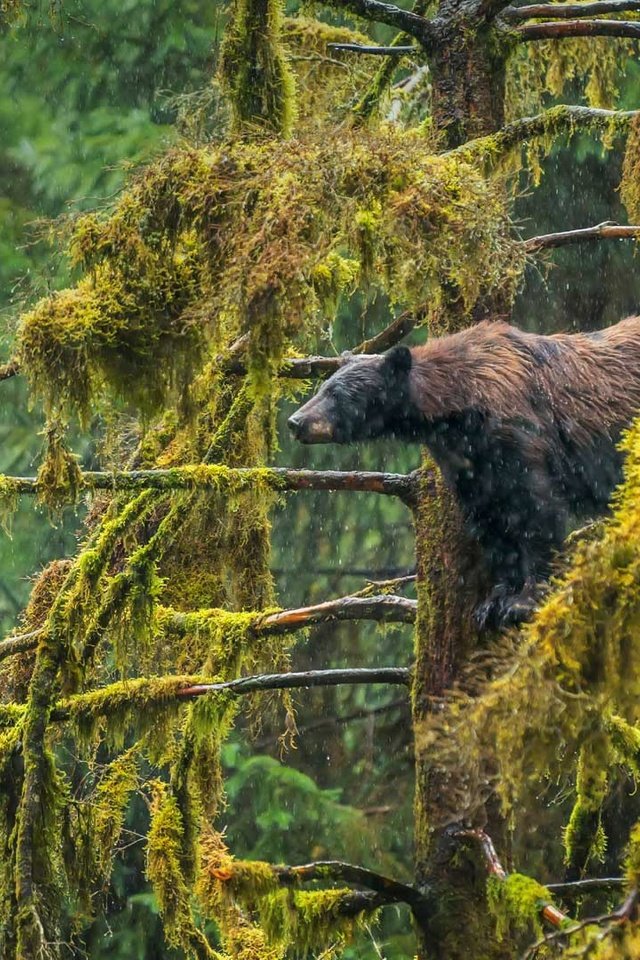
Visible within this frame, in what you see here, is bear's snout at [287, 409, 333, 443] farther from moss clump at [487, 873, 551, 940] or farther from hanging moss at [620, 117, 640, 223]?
moss clump at [487, 873, 551, 940]

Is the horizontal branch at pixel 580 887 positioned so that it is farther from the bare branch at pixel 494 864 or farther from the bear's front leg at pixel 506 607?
the bear's front leg at pixel 506 607

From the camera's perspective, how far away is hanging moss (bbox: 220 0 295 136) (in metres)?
4.80

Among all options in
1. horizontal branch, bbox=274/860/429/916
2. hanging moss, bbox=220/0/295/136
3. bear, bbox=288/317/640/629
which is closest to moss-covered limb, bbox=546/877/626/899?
horizontal branch, bbox=274/860/429/916

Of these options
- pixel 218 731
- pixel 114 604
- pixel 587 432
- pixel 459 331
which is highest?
pixel 459 331

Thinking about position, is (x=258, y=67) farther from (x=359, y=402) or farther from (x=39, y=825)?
(x=39, y=825)

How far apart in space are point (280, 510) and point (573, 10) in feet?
19.4

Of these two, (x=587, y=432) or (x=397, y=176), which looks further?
(x=587, y=432)

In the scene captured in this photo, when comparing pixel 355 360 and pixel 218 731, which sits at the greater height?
pixel 355 360

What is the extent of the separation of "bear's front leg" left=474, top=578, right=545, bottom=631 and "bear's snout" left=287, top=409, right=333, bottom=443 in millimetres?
918

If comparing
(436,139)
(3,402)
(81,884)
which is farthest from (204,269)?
(3,402)

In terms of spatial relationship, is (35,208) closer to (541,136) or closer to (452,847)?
(541,136)

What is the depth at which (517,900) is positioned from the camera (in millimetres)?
3959

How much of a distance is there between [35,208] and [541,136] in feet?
21.6

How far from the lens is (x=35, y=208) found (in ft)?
35.4
